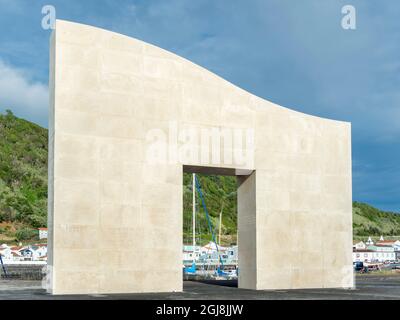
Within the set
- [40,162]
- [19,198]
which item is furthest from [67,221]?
[40,162]

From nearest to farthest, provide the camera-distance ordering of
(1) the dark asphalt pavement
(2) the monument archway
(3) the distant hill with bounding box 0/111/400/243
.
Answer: (1) the dark asphalt pavement
(2) the monument archway
(3) the distant hill with bounding box 0/111/400/243

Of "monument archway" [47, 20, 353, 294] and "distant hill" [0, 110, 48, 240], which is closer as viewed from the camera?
"monument archway" [47, 20, 353, 294]

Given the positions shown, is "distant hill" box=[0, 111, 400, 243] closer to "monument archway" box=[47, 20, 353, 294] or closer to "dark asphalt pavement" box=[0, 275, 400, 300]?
"monument archway" box=[47, 20, 353, 294]

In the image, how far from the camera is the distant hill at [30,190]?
104 metres

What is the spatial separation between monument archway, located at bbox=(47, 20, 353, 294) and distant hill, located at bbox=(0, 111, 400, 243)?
6811 centimetres

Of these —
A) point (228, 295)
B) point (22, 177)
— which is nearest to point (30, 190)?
point (22, 177)

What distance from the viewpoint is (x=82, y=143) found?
20000mm

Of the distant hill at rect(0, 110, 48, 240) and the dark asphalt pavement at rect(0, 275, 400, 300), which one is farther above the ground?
the distant hill at rect(0, 110, 48, 240)

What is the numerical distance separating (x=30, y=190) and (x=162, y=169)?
9923cm

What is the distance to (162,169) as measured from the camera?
2133 centimetres

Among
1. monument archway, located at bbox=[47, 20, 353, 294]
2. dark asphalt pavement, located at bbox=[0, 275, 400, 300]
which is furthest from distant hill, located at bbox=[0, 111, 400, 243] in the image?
dark asphalt pavement, located at bbox=[0, 275, 400, 300]

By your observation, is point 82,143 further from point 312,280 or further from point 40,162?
Answer: point 40,162

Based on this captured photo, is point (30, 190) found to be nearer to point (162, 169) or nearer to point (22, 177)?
point (22, 177)

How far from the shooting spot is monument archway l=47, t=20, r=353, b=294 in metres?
19.8
